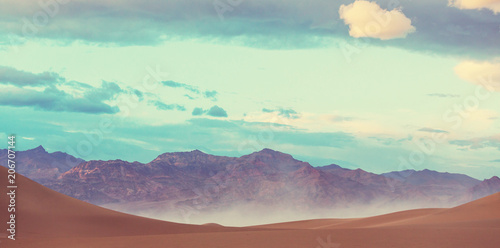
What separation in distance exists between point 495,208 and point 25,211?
41996 mm

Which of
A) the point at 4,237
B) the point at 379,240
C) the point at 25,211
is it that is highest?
the point at 25,211

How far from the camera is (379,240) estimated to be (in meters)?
31.7

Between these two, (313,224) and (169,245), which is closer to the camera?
(169,245)

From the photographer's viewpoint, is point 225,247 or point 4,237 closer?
point 225,247

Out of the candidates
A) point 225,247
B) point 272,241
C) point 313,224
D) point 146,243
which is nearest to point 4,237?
point 146,243

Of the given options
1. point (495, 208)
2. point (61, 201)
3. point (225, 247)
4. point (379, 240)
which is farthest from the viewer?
point (495, 208)

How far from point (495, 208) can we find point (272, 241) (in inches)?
1218

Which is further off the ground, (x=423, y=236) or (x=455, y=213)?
(x=455, y=213)

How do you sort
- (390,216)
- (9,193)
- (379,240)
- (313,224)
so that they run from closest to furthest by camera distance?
1. (379,240)
2. (9,193)
3. (390,216)
4. (313,224)

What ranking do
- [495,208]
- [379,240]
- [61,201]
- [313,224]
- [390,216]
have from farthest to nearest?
[313,224], [390,216], [495,208], [61,201], [379,240]

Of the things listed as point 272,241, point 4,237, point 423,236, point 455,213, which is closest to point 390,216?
point 455,213

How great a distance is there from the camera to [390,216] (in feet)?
225

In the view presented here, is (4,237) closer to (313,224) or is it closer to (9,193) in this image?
(9,193)

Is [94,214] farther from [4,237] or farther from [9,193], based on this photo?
[4,237]
